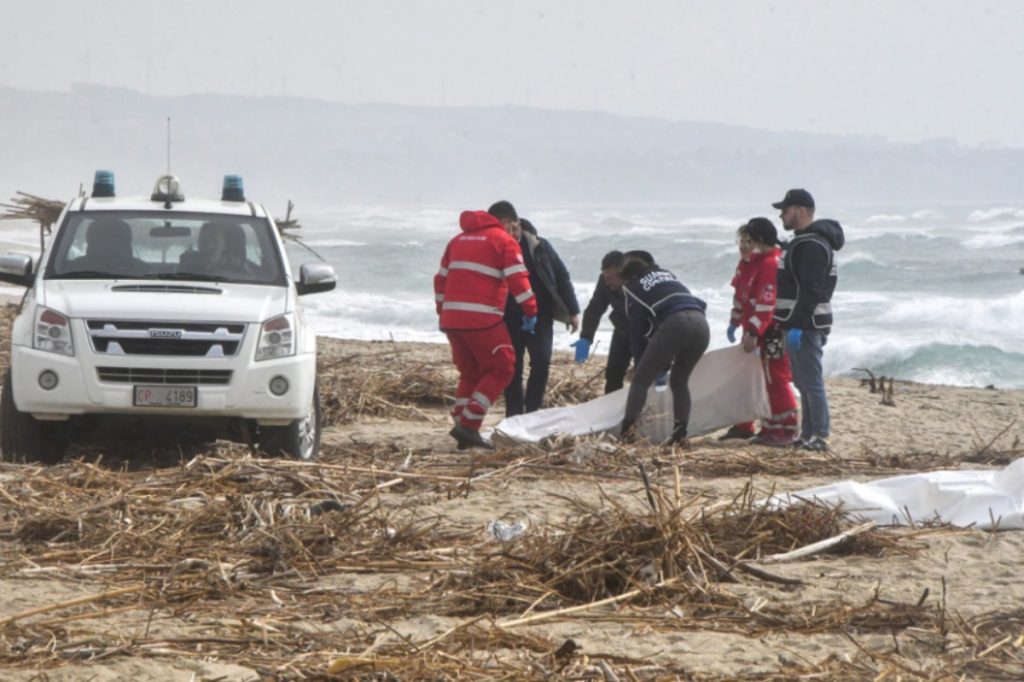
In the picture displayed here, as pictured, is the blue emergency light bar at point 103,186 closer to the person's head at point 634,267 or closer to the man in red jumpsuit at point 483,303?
the man in red jumpsuit at point 483,303

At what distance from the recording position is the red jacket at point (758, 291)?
35.7ft

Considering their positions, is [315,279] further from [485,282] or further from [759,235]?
[759,235]

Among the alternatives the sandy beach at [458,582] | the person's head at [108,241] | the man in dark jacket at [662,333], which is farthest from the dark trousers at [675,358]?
the person's head at [108,241]

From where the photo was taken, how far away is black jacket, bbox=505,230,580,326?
11531 mm

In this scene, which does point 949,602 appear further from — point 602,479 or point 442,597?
point 602,479

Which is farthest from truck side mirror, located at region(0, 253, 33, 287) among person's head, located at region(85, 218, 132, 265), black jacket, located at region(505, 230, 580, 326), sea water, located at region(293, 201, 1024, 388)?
sea water, located at region(293, 201, 1024, 388)

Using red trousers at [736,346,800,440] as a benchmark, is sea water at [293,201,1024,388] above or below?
below

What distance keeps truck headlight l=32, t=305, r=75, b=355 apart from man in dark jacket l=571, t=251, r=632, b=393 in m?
3.98

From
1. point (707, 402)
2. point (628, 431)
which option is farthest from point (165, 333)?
point (707, 402)

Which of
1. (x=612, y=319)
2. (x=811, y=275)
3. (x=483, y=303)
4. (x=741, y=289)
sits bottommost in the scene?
(x=612, y=319)

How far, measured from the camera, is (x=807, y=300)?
10.9 m

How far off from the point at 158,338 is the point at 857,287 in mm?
32378

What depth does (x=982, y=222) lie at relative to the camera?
78.6 meters

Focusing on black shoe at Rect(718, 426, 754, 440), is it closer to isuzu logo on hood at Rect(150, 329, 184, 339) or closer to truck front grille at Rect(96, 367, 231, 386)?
truck front grille at Rect(96, 367, 231, 386)
